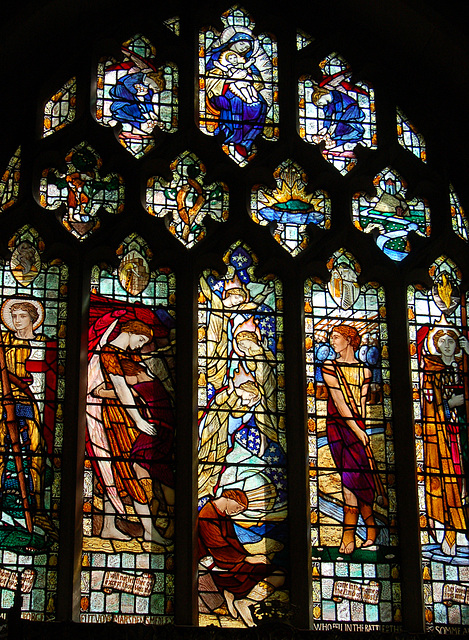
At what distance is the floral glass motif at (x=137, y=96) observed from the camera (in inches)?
468

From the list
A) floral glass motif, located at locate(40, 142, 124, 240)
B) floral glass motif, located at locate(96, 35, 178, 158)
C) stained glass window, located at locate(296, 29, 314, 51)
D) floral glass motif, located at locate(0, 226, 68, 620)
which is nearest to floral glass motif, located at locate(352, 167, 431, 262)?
stained glass window, located at locate(296, 29, 314, 51)

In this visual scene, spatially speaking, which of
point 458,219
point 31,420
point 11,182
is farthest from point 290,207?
point 31,420

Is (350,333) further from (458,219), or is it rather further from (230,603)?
(230,603)

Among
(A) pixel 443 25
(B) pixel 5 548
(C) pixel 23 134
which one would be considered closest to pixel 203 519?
(B) pixel 5 548

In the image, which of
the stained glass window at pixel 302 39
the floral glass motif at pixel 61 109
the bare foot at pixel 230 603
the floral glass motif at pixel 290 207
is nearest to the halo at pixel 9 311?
the floral glass motif at pixel 61 109

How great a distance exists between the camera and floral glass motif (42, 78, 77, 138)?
39.0ft

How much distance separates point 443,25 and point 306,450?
11.3 feet

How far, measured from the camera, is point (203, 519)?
34.9 ft

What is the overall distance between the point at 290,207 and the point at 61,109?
1.93 metres

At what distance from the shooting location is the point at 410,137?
1229cm

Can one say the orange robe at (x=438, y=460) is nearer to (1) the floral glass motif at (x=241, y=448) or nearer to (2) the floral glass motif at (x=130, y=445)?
(1) the floral glass motif at (x=241, y=448)

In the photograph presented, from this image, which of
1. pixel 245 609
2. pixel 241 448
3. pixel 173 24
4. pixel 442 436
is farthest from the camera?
pixel 173 24

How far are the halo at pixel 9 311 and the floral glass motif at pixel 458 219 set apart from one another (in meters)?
3.27

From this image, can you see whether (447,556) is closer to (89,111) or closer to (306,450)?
(306,450)
